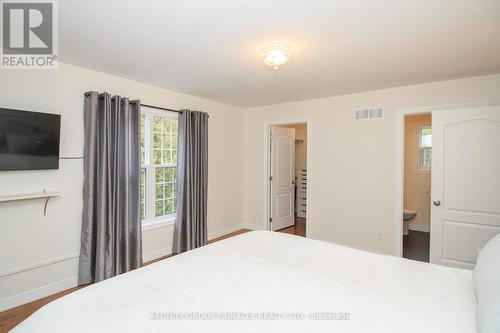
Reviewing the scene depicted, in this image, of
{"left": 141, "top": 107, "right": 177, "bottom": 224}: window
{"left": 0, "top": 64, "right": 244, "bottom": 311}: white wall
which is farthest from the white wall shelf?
{"left": 141, "top": 107, "right": 177, "bottom": 224}: window

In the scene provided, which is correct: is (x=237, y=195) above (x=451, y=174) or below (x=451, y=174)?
below

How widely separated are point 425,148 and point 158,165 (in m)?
4.88

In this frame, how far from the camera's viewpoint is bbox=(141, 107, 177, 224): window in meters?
3.52

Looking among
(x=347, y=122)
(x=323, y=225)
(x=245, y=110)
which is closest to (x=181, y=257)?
(x=323, y=225)

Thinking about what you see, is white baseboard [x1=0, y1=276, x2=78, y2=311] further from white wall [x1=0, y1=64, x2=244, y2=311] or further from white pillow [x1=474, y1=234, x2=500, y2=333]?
white pillow [x1=474, y1=234, x2=500, y2=333]

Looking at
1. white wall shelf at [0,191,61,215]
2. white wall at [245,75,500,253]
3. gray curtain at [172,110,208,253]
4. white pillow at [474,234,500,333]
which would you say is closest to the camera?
white pillow at [474,234,500,333]

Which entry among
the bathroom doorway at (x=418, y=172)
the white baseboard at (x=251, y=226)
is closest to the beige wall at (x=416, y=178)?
the bathroom doorway at (x=418, y=172)

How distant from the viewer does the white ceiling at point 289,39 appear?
1.72 metres

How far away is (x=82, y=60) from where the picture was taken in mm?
2627

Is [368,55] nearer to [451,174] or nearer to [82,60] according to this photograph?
[451,174]

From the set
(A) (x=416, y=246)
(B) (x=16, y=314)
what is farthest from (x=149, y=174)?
(A) (x=416, y=246)

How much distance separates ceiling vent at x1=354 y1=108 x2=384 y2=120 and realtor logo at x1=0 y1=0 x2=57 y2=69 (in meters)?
A: 3.62

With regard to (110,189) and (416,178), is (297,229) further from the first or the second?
(110,189)

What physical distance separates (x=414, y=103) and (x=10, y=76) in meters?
4.46
